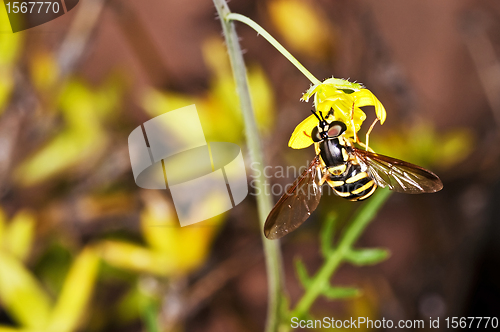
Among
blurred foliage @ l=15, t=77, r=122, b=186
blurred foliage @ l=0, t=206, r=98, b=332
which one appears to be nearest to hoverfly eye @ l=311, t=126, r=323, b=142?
blurred foliage @ l=0, t=206, r=98, b=332

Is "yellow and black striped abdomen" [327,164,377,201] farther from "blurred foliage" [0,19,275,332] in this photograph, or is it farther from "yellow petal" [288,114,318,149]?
"blurred foliage" [0,19,275,332]

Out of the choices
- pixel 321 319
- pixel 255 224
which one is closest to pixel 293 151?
pixel 255 224

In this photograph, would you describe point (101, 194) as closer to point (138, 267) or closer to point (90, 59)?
point (138, 267)

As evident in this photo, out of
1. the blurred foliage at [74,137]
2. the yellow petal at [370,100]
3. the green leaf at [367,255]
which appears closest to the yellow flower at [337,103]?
the yellow petal at [370,100]

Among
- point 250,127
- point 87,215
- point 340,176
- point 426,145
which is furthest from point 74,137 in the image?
point 426,145

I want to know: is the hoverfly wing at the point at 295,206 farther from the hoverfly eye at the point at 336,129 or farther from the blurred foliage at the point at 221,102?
the blurred foliage at the point at 221,102

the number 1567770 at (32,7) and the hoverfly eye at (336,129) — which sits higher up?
the number 1567770 at (32,7)

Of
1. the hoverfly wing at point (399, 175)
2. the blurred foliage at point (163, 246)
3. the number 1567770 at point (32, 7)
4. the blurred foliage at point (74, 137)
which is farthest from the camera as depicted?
the blurred foliage at point (74, 137)
